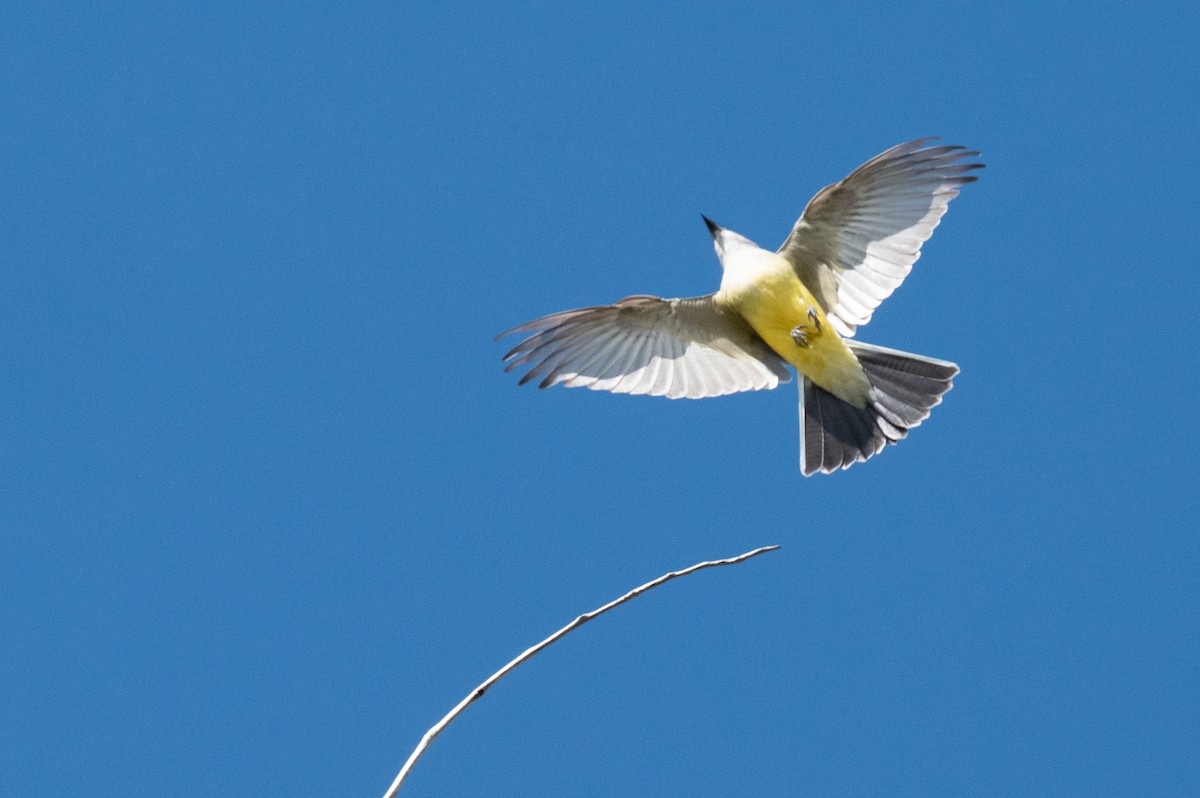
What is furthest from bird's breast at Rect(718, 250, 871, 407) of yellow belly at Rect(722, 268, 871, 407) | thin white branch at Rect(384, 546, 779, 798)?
thin white branch at Rect(384, 546, 779, 798)

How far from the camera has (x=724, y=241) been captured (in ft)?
26.1

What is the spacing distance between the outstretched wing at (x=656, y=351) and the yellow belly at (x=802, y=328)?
200mm

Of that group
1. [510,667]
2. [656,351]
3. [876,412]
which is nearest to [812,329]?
[876,412]

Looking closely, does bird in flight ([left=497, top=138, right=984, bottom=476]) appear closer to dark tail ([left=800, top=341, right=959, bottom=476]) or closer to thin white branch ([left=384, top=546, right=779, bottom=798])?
dark tail ([left=800, top=341, right=959, bottom=476])

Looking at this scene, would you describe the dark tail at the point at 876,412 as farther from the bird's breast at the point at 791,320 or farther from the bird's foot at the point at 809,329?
the bird's foot at the point at 809,329

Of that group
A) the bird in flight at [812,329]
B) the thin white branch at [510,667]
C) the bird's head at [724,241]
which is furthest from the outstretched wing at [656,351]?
the thin white branch at [510,667]

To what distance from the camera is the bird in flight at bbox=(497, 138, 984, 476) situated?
750 centimetres

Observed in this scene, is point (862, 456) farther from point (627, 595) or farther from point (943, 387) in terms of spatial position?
point (627, 595)

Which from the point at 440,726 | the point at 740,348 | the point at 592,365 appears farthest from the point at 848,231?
the point at 440,726

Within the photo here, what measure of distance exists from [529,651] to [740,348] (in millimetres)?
4949

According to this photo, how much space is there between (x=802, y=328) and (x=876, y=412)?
26.3 inches

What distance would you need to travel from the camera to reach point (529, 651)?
3.15 meters

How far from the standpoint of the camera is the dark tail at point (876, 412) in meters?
7.63

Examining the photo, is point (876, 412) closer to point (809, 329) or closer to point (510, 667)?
point (809, 329)
